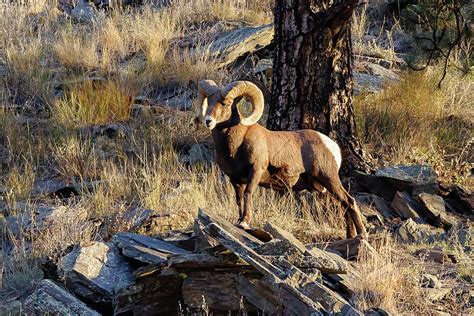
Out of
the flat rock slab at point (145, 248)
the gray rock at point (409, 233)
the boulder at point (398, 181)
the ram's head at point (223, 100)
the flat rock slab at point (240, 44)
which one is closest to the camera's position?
the flat rock slab at point (145, 248)

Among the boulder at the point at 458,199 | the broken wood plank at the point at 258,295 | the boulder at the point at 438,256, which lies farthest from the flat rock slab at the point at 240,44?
the broken wood plank at the point at 258,295

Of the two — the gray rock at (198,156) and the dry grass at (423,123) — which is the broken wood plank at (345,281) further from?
the dry grass at (423,123)

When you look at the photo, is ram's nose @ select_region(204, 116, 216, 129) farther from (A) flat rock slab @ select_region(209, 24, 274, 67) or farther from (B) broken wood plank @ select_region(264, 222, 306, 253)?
(A) flat rock slab @ select_region(209, 24, 274, 67)

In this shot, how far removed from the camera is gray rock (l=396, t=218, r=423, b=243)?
291 inches

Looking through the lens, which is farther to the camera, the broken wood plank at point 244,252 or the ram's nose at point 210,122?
the ram's nose at point 210,122

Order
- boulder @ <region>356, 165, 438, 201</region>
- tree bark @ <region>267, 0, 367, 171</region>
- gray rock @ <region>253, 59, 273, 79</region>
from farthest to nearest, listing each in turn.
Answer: gray rock @ <region>253, 59, 273, 79</region> < boulder @ <region>356, 165, 438, 201</region> < tree bark @ <region>267, 0, 367, 171</region>

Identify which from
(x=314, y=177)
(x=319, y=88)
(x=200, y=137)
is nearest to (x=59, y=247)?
(x=314, y=177)

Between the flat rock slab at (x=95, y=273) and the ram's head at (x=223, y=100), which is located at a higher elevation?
the ram's head at (x=223, y=100)

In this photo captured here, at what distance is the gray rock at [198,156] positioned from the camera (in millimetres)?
9641

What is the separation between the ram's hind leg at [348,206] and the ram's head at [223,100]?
111 cm

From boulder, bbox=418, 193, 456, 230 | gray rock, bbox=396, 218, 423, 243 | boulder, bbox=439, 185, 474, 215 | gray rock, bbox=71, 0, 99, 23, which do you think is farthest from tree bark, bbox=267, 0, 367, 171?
gray rock, bbox=71, 0, 99, 23

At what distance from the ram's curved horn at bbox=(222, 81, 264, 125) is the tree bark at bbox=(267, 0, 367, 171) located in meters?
2.21

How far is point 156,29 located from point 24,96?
9.36 ft

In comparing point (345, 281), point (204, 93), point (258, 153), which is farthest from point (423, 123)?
point (345, 281)
